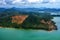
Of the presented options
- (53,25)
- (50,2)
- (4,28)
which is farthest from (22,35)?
(50,2)

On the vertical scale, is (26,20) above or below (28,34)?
above

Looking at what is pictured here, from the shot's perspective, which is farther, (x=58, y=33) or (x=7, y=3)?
(x=7, y=3)

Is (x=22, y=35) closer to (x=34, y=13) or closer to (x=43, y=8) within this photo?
(x=34, y=13)

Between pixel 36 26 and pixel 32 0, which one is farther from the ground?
pixel 32 0

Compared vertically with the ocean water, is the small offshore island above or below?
above
